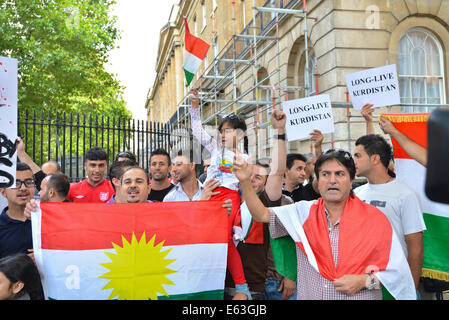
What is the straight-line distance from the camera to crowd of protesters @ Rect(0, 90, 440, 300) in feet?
9.62

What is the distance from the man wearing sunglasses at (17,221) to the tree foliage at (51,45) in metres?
12.4

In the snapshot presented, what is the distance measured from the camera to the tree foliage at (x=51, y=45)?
49.1 feet

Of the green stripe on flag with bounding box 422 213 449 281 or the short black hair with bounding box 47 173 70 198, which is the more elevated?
the short black hair with bounding box 47 173 70 198

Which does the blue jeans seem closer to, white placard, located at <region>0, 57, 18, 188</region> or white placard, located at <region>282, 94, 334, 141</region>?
white placard, located at <region>0, 57, 18, 188</region>

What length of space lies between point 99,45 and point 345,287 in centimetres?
1747

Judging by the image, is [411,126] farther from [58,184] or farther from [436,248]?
[58,184]

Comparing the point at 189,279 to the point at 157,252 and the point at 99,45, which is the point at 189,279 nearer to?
the point at 157,252

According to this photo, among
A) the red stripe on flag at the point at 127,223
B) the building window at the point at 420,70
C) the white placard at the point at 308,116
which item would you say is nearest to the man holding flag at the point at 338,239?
the red stripe on flag at the point at 127,223

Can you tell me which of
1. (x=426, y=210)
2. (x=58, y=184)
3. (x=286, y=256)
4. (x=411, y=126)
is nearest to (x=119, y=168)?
(x=58, y=184)

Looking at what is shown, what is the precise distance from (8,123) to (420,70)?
10787 millimetres

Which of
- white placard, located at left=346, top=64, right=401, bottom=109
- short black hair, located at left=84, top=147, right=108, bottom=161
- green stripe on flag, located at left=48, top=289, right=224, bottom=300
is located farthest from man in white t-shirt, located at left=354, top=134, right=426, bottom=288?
short black hair, located at left=84, top=147, right=108, bottom=161

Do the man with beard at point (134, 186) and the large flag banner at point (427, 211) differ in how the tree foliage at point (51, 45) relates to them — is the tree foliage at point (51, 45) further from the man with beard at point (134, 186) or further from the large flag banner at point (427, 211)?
the large flag banner at point (427, 211)

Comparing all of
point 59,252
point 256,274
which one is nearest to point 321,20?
point 256,274

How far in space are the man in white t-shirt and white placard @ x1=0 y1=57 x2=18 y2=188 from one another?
2996mm
